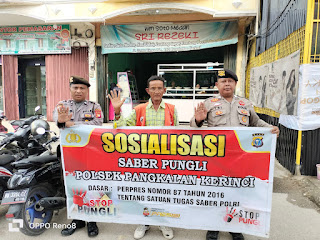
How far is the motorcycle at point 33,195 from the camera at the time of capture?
2326mm

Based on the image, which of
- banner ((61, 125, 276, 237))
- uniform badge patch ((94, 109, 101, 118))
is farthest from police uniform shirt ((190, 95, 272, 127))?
uniform badge patch ((94, 109, 101, 118))

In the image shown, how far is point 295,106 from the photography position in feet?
13.0

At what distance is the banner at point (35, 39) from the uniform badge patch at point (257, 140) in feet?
26.5

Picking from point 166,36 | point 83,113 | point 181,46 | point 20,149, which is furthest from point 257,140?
point 166,36

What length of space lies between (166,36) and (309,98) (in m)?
5.22

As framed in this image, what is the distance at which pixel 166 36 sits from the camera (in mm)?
7891

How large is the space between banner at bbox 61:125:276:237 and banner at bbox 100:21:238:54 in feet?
20.0

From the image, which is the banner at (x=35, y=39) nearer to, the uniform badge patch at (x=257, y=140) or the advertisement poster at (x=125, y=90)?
the advertisement poster at (x=125, y=90)

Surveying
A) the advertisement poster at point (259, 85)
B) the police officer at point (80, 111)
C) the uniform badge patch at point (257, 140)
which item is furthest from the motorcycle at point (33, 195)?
the advertisement poster at point (259, 85)

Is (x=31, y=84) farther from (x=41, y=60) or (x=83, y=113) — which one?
(x=83, y=113)

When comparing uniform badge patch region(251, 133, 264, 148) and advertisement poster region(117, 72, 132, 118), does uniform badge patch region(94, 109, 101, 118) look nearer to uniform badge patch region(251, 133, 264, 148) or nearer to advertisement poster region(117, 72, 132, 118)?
uniform badge patch region(251, 133, 264, 148)

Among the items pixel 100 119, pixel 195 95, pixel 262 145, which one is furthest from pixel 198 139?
pixel 195 95

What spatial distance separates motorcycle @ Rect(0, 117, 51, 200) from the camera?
255cm

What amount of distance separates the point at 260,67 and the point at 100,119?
495 cm
